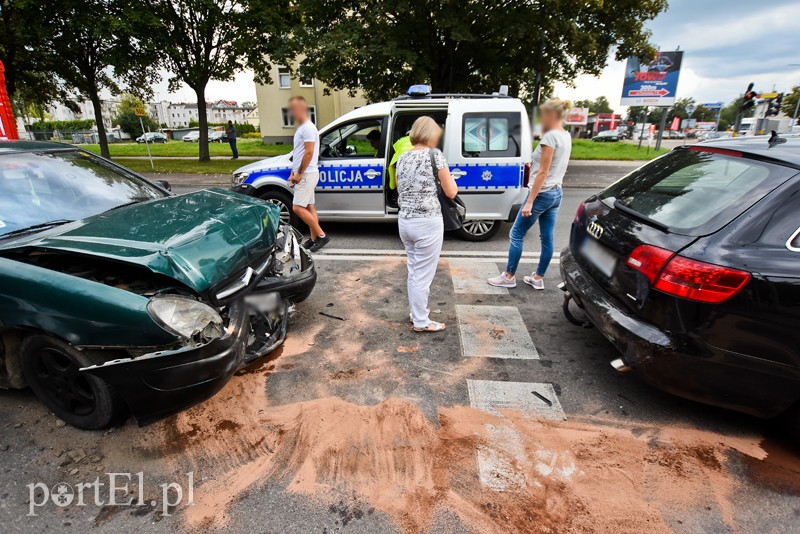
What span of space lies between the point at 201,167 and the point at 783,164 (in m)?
16.9

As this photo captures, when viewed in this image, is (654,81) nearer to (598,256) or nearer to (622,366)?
(598,256)

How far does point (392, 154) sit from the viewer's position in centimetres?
620

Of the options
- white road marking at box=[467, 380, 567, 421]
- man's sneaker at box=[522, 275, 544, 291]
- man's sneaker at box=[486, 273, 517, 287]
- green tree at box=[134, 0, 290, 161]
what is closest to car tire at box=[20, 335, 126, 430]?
white road marking at box=[467, 380, 567, 421]

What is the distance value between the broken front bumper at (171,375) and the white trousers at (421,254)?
5.25 ft

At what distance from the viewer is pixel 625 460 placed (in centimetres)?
241

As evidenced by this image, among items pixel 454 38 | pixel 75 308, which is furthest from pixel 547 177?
pixel 454 38

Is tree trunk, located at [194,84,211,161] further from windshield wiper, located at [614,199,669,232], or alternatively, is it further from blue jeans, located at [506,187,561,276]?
windshield wiper, located at [614,199,669,232]

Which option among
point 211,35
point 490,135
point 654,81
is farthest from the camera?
point 654,81

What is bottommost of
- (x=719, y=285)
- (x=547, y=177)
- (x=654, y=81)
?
(x=719, y=285)

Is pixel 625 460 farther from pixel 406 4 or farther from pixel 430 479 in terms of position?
pixel 406 4

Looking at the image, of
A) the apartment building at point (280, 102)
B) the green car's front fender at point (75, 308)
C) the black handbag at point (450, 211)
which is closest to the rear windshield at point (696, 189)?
the black handbag at point (450, 211)

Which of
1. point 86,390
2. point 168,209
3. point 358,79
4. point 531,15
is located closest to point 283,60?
point 358,79

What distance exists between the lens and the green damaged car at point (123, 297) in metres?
2.20

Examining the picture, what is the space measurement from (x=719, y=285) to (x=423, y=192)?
→ 78.2 inches
